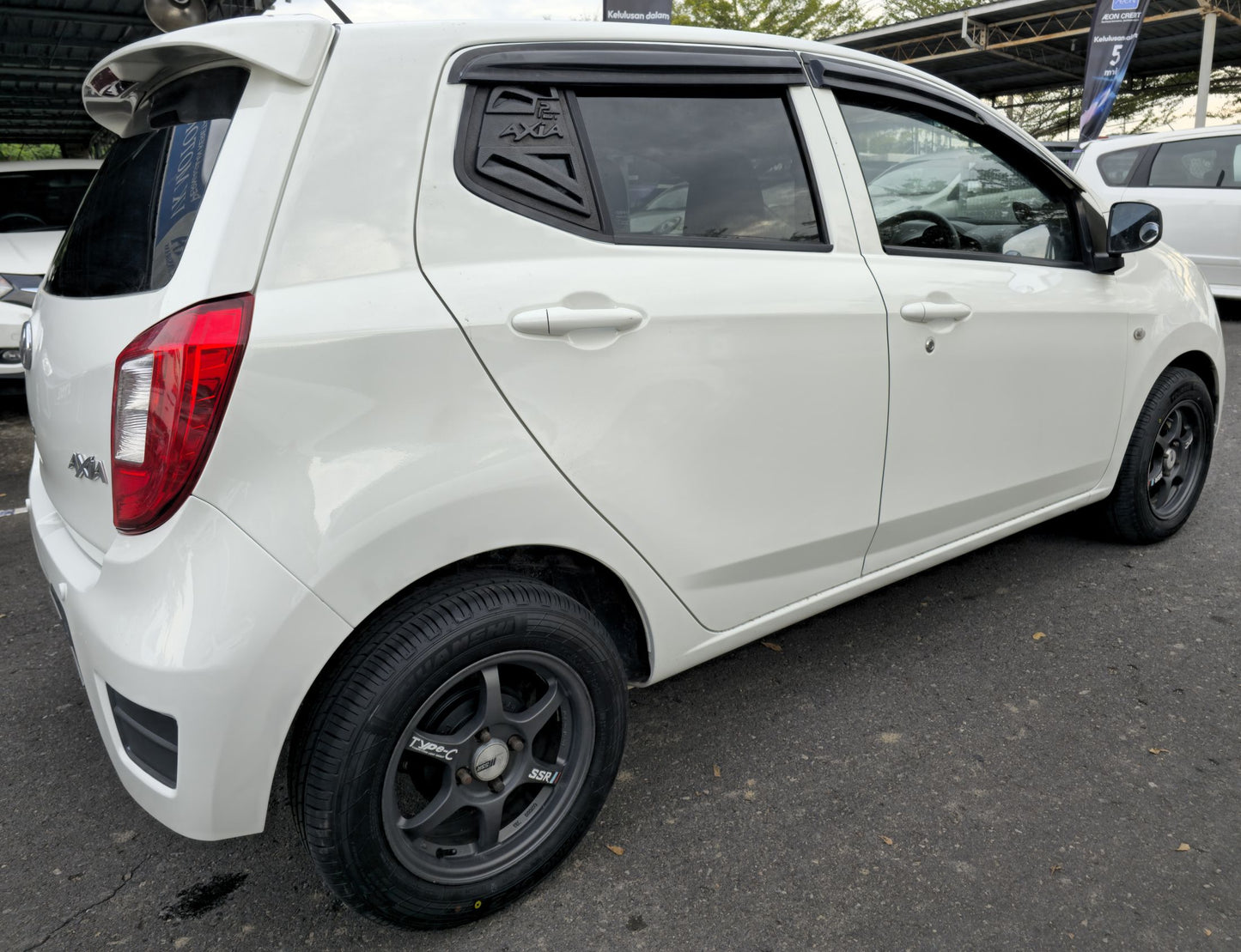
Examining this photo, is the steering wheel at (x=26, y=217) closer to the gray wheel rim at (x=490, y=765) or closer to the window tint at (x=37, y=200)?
the window tint at (x=37, y=200)

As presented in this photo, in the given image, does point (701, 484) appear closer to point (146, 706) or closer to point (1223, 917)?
point (146, 706)

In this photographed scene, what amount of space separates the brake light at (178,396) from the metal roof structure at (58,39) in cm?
485

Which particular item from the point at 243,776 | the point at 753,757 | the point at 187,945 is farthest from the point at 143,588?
the point at 753,757

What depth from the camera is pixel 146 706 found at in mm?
1538

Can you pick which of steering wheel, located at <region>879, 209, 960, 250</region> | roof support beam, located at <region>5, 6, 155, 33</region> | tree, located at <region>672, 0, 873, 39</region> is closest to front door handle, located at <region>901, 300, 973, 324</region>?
steering wheel, located at <region>879, 209, 960, 250</region>

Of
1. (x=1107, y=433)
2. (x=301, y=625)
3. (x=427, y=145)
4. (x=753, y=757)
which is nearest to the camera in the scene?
(x=301, y=625)

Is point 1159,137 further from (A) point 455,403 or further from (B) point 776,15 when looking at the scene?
(B) point 776,15

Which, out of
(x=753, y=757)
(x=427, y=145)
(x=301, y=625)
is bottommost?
(x=753, y=757)

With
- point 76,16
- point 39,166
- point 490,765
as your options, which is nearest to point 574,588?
point 490,765

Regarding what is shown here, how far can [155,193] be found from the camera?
68.4 inches

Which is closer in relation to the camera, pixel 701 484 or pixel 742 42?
pixel 701 484

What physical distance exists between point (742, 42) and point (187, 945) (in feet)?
7.45

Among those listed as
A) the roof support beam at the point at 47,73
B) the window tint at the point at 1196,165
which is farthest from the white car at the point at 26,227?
the roof support beam at the point at 47,73

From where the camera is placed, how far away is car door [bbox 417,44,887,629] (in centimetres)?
175
